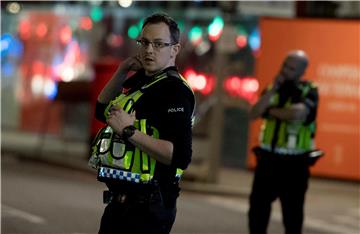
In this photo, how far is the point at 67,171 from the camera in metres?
15.6

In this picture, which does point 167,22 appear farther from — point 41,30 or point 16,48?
point 16,48

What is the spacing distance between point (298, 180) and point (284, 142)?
0.32 meters

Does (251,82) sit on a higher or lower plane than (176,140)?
higher

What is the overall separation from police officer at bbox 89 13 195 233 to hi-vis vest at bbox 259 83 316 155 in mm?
2887

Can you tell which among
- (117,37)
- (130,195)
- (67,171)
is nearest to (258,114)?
(130,195)

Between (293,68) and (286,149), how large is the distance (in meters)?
0.65

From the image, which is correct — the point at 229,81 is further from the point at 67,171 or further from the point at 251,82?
the point at 67,171

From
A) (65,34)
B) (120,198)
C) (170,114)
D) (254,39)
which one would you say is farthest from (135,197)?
(65,34)

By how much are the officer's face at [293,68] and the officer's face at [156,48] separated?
2.89m

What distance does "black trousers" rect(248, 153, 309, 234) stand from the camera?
690 cm

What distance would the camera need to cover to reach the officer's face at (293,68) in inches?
274

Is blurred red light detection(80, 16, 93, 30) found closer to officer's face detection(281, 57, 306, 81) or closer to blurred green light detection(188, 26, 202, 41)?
Answer: blurred green light detection(188, 26, 202, 41)

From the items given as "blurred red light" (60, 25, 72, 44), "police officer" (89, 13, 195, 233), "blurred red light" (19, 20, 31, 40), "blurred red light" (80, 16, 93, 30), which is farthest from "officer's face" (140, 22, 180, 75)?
"blurred red light" (19, 20, 31, 40)

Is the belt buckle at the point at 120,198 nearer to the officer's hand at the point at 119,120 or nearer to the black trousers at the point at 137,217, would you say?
the black trousers at the point at 137,217
